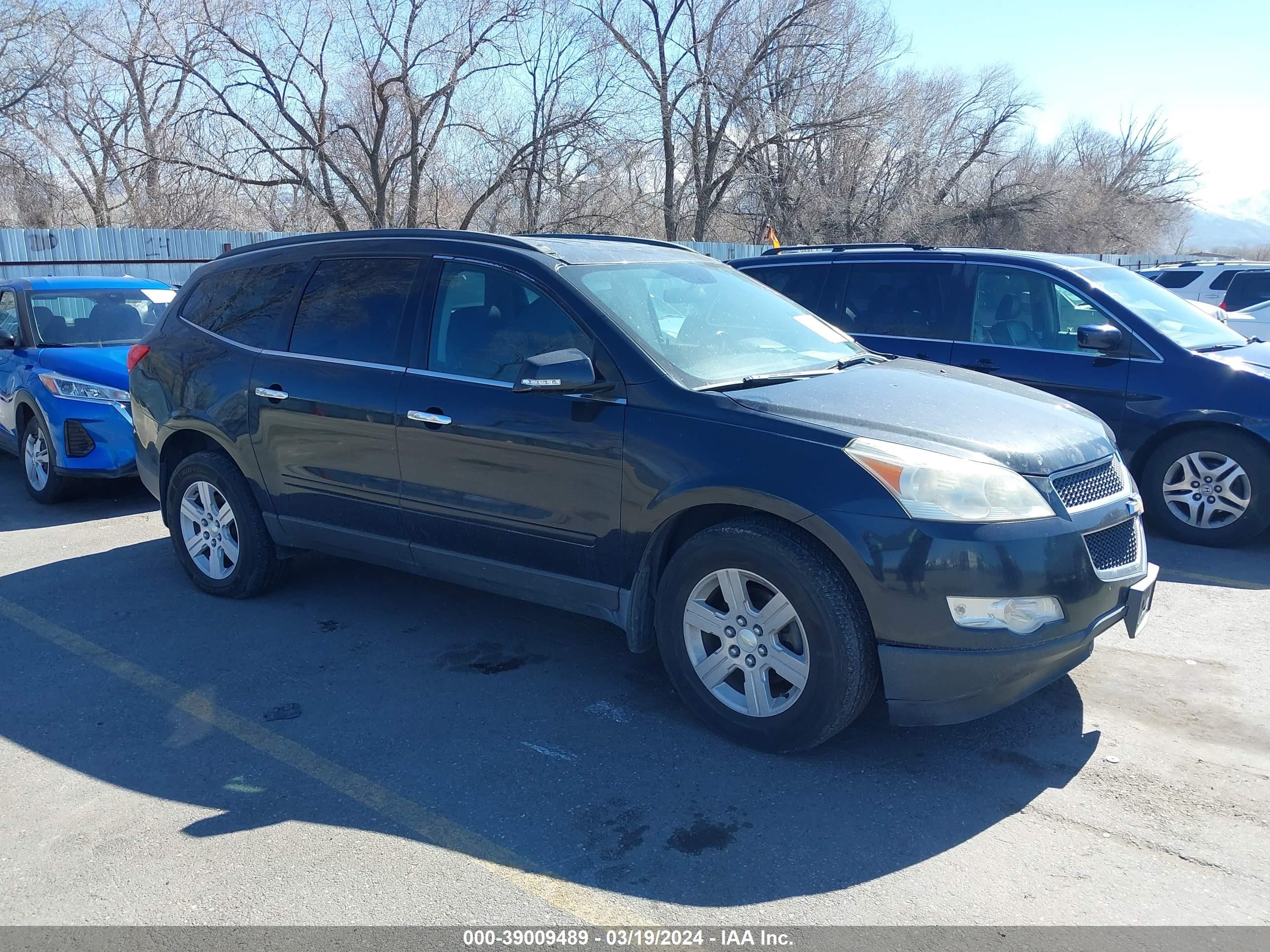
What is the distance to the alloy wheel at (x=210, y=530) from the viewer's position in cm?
562

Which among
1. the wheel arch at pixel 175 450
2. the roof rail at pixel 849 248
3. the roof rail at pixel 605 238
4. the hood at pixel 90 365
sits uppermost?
the roof rail at pixel 849 248

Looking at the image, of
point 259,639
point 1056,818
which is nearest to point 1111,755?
point 1056,818

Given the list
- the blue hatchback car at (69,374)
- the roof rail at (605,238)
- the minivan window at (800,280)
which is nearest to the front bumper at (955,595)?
the roof rail at (605,238)

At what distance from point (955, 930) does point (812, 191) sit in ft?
87.3

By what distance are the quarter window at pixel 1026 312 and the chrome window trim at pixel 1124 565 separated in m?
3.21

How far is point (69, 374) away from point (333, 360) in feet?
13.3

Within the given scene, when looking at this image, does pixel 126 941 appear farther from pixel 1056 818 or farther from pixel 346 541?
pixel 1056 818

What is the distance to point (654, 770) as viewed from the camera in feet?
12.2

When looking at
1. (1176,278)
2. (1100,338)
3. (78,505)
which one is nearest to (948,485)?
(1100,338)

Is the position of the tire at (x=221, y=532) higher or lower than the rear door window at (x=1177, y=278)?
lower

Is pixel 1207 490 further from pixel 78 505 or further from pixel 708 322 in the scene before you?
pixel 78 505

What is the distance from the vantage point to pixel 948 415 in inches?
156

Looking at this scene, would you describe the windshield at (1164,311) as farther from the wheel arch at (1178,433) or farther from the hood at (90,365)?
the hood at (90,365)

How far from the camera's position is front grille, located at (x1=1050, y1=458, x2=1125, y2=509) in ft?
12.2
